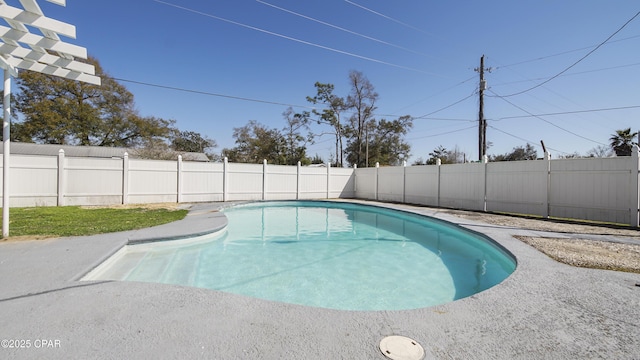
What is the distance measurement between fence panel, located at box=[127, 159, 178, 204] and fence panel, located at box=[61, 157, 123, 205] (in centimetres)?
44

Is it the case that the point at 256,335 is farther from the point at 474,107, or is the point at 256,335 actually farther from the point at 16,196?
the point at 474,107

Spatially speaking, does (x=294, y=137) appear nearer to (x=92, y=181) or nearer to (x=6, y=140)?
(x=92, y=181)

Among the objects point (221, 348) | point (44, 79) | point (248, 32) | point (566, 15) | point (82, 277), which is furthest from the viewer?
point (44, 79)

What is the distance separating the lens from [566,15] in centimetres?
827

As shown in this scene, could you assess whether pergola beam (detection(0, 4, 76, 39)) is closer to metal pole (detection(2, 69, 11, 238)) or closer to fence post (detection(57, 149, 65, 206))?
metal pole (detection(2, 69, 11, 238))

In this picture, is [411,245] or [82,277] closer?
[82,277]

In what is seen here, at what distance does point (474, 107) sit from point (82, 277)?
Result: 602 inches

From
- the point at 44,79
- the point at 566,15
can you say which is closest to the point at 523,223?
the point at 566,15

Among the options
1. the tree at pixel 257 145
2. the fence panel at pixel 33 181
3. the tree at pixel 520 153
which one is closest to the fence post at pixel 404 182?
the tree at pixel 257 145

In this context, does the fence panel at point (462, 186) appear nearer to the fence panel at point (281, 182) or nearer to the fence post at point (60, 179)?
the fence panel at point (281, 182)

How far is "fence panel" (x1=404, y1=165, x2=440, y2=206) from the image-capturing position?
37.5 feet

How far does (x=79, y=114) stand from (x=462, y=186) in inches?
1150

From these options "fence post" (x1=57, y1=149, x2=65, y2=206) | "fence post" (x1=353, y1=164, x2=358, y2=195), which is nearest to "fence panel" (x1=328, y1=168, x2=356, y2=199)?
"fence post" (x1=353, y1=164, x2=358, y2=195)

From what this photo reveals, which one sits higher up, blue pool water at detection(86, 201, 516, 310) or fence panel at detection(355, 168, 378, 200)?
fence panel at detection(355, 168, 378, 200)
